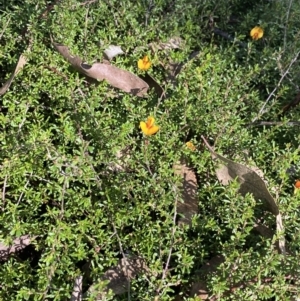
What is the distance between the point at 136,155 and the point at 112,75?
0.66 meters

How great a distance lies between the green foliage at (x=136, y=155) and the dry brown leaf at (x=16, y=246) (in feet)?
0.12

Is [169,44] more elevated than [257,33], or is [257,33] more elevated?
[257,33]

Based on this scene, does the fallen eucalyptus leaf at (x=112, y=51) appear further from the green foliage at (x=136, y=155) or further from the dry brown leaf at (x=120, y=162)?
the dry brown leaf at (x=120, y=162)

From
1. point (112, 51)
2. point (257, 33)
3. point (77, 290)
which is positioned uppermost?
point (257, 33)

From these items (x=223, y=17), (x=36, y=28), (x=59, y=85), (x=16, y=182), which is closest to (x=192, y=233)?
(x=16, y=182)

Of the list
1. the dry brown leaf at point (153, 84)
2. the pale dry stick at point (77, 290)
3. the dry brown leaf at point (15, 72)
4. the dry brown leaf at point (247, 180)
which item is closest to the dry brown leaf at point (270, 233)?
the dry brown leaf at point (247, 180)

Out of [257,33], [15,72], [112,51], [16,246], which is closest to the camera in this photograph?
[16,246]

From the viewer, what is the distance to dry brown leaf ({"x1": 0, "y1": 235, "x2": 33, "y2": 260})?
270cm

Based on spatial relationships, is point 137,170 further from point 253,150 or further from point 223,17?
point 223,17

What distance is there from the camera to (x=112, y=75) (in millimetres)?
3393

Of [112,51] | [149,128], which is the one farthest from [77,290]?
[112,51]

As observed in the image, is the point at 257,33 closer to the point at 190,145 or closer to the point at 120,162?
the point at 190,145

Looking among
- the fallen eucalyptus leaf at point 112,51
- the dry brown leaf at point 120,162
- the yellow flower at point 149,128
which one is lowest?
the dry brown leaf at point 120,162

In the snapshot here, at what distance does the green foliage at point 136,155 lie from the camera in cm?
261
